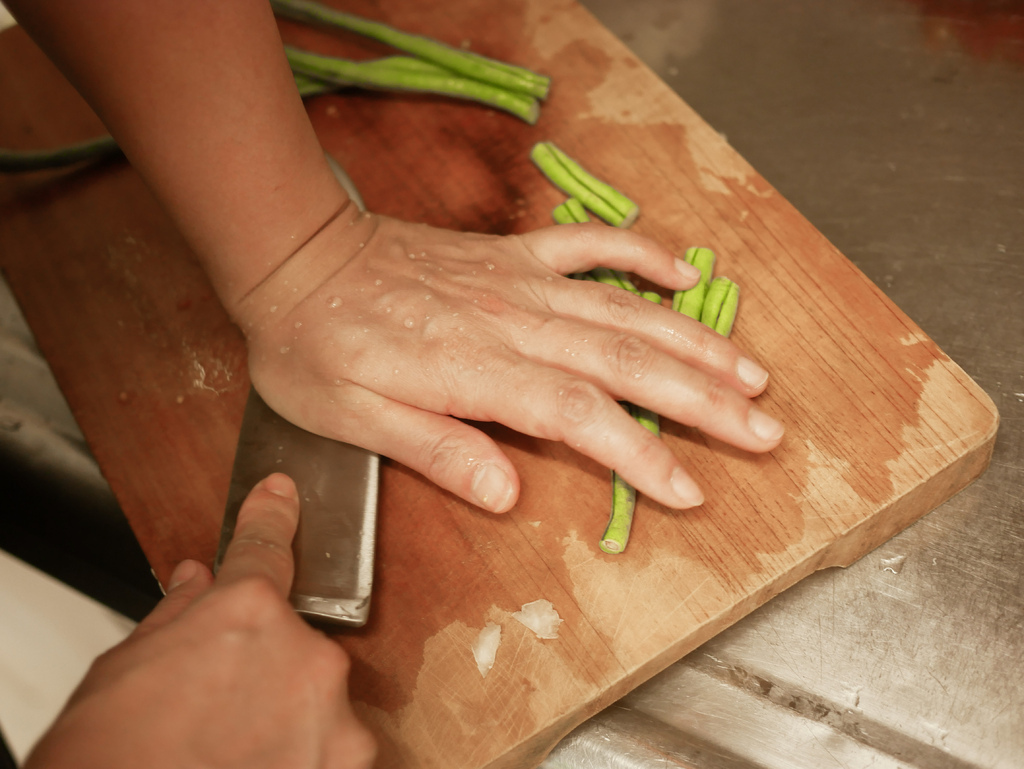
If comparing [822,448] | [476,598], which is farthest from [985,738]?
[476,598]

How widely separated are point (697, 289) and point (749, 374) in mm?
260

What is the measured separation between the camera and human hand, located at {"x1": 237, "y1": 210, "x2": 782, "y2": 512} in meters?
1.29

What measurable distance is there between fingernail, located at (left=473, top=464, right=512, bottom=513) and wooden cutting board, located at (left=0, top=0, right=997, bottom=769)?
0.10 m

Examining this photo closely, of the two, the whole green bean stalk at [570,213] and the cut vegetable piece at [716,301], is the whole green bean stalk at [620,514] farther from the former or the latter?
the whole green bean stalk at [570,213]

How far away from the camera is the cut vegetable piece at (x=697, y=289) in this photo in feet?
4.94

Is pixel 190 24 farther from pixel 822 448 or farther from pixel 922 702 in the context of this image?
pixel 922 702

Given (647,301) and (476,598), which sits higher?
(647,301)

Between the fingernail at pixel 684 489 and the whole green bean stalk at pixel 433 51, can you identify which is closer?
the fingernail at pixel 684 489

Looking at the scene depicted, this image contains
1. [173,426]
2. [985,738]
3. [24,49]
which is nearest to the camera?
[985,738]

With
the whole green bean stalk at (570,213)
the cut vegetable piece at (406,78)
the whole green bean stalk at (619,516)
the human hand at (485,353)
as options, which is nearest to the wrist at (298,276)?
the human hand at (485,353)

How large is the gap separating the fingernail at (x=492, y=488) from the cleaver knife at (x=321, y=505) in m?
0.23

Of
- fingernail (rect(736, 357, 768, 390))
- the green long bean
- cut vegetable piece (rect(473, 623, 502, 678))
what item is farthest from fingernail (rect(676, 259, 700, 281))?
the green long bean

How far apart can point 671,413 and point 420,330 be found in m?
0.52

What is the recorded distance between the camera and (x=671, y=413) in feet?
4.32
